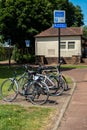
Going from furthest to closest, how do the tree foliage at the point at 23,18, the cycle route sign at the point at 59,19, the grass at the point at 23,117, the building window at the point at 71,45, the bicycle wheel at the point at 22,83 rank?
1. the tree foliage at the point at 23,18
2. the building window at the point at 71,45
3. the cycle route sign at the point at 59,19
4. the bicycle wheel at the point at 22,83
5. the grass at the point at 23,117

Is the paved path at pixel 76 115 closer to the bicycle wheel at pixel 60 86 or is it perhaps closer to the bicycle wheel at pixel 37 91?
the bicycle wheel at pixel 60 86

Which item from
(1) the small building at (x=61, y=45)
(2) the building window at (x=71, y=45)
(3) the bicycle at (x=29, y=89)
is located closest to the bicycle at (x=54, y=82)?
(3) the bicycle at (x=29, y=89)

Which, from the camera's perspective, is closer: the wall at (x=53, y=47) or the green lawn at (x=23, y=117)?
the green lawn at (x=23, y=117)

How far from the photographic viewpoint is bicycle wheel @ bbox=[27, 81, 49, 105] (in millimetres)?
12234

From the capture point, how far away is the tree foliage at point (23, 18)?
53312 mm

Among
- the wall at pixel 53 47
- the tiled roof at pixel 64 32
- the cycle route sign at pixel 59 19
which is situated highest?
the cycle route sign at pixel 59 19

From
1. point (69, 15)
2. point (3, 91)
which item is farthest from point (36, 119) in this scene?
point (69, 15)

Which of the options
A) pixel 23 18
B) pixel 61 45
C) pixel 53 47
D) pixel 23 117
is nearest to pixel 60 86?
pixel 23 117

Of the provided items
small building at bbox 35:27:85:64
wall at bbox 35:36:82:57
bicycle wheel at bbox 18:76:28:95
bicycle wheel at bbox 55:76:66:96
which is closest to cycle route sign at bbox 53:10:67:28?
bicycle wheel at bbox 55:76:66:96

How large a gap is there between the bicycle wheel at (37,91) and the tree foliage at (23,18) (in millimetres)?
40558

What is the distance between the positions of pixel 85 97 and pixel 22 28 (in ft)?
129

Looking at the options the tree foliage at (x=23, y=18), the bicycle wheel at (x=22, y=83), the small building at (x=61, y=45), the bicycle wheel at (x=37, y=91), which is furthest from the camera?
the tree foliage at (x=23, y=18)

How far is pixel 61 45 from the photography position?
163 ft

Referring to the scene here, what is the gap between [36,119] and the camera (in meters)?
10.0
